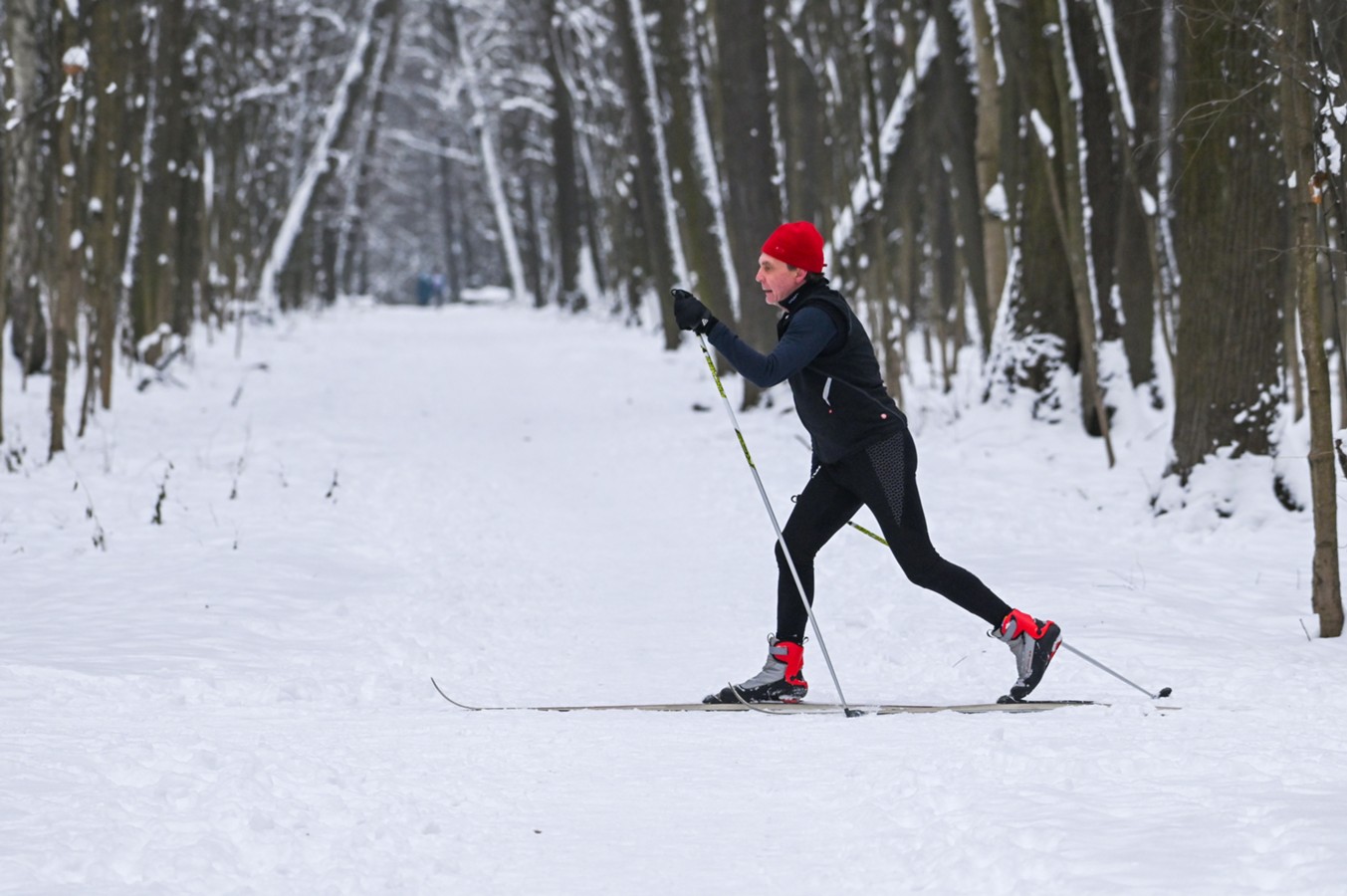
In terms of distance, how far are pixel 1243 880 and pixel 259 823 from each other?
2.57 m

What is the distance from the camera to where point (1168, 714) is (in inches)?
194

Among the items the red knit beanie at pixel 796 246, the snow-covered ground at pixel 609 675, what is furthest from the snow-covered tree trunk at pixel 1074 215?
the red knit beanie at pixel 796 246

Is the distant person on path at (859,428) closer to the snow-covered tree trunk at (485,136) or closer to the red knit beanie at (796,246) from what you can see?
the red knit beanie at (796,246)

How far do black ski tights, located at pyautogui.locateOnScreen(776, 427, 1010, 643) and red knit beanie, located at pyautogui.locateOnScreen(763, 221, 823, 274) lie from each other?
775 millimetres

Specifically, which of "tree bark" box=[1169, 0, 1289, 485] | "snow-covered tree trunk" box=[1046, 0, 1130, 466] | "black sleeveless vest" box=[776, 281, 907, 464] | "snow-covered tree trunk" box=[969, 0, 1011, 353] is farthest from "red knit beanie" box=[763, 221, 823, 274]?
"snow-covered tree trunk" box=[969, 0, 1011, 353]

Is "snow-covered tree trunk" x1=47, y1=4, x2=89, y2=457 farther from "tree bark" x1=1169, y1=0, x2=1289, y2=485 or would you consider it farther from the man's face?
"tree bark" x1=1169, y1=0, x2=1289, y2=485

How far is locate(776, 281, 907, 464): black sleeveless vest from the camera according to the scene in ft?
17.5

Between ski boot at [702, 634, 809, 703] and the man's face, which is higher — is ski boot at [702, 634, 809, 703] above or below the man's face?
below

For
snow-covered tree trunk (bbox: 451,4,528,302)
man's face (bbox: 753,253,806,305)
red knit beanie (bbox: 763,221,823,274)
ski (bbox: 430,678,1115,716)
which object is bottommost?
ski (bbox: 430,678,1115,716)

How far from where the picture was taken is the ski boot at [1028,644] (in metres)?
5.30

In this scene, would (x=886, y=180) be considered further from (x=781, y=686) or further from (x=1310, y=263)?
(x=781, y=686)

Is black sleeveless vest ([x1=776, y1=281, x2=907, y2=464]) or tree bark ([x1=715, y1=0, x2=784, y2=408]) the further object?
tree bark ([x1=715, y1=0, x2=784, y2=408])

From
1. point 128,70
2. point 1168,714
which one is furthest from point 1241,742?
point 128,70

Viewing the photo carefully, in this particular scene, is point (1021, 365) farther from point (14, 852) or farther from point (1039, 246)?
point (14, 852)
